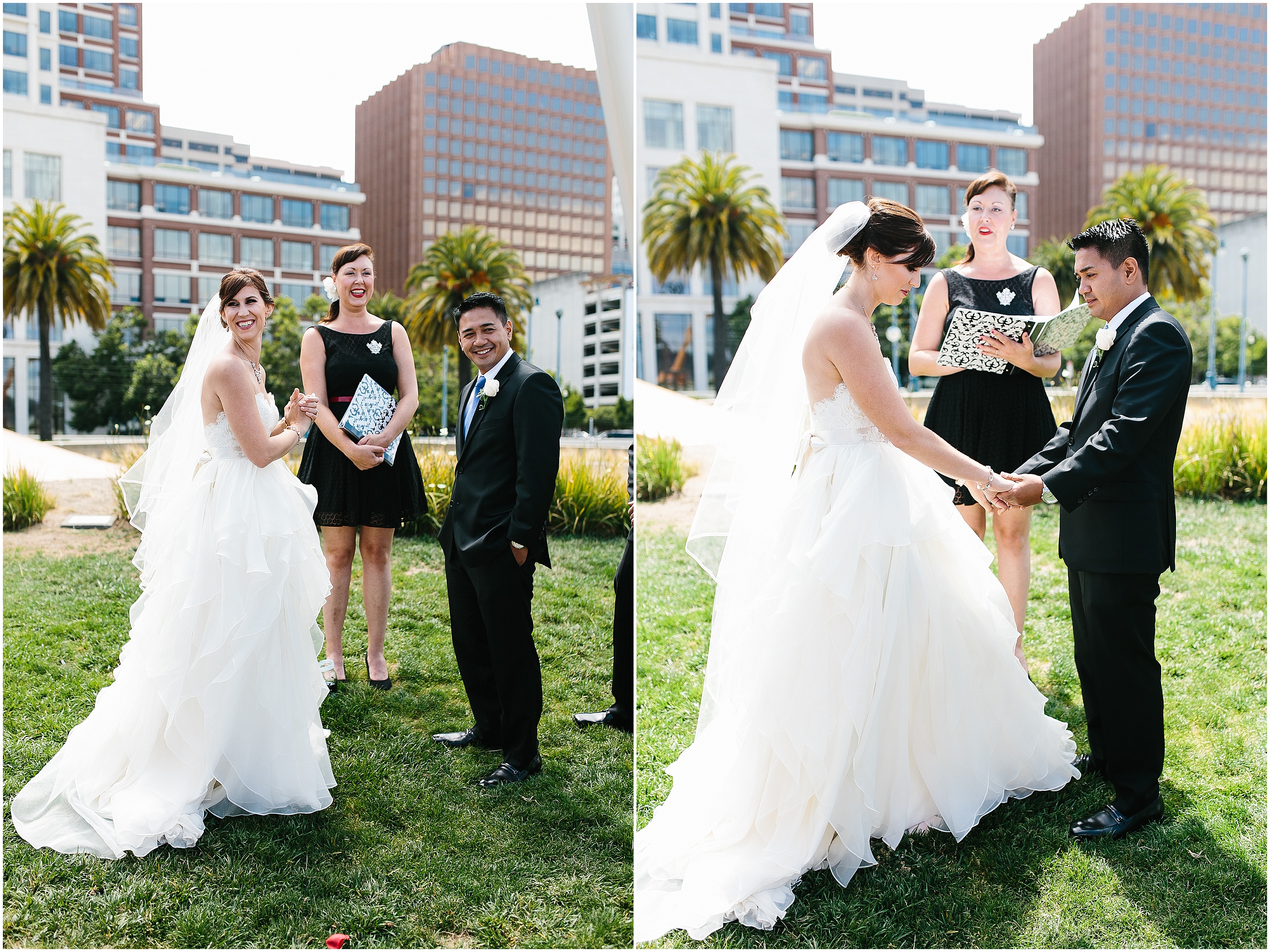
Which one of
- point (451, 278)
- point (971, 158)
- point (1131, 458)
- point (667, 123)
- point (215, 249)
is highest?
point (971, 158)

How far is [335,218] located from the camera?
77.1m

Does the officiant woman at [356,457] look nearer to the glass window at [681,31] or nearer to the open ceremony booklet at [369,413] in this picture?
the open ceremony booklet at [369,413]

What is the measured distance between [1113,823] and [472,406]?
3.04 metres

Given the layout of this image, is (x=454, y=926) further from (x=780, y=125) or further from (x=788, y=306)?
(x=780, y=125)

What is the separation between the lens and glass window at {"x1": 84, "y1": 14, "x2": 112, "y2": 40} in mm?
78312

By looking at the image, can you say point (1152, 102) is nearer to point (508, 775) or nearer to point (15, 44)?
point (15, 44)

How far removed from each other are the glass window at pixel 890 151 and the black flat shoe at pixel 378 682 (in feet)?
279

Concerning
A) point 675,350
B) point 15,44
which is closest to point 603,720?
point 675,350

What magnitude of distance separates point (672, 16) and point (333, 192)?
33.9m

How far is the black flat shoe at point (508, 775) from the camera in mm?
3752

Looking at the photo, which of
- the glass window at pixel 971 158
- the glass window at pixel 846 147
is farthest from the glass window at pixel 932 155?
the glass window at pixel 846 147

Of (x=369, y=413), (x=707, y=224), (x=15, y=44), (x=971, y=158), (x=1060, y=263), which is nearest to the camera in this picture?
(x=369, y=413)

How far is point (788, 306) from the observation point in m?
3.15

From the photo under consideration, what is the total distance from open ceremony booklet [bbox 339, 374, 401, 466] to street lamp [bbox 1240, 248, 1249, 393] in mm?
42486
